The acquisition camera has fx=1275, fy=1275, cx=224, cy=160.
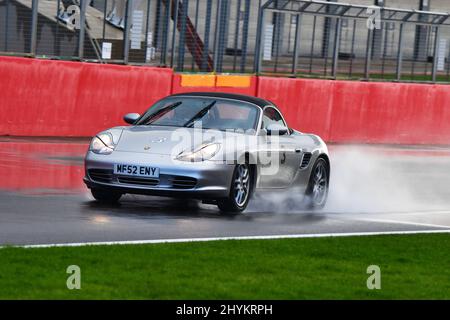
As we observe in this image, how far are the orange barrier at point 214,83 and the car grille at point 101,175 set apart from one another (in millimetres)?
10555

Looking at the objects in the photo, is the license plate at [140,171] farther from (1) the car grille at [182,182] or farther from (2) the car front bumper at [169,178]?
(1) the car grille at [182,182]

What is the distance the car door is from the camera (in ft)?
45.6

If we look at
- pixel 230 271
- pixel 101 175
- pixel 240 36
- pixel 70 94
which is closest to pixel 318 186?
pixel 101 175

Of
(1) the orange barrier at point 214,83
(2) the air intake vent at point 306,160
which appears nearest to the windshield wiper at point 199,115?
(2) the air intake vent at point 306,160

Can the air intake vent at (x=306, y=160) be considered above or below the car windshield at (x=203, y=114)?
below

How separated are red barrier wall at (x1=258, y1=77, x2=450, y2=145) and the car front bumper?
40.8ft

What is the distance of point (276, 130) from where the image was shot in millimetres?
14023

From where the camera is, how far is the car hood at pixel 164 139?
13.0 m

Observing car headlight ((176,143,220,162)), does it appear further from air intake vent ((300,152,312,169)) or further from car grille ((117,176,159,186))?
air intake vent ((300,152,312,169))

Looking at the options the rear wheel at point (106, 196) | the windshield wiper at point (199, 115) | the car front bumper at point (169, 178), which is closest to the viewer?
the car front bumper at point (169, 178)

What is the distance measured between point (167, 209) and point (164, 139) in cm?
74

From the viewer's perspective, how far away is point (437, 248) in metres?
11.2

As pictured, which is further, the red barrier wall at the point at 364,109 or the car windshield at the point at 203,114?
the red barrier wall at the point at 364,109

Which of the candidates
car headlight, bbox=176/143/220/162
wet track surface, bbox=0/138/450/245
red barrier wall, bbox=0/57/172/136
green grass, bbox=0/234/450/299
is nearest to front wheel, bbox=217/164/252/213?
wet track surface, bbox=0/138/450/245
